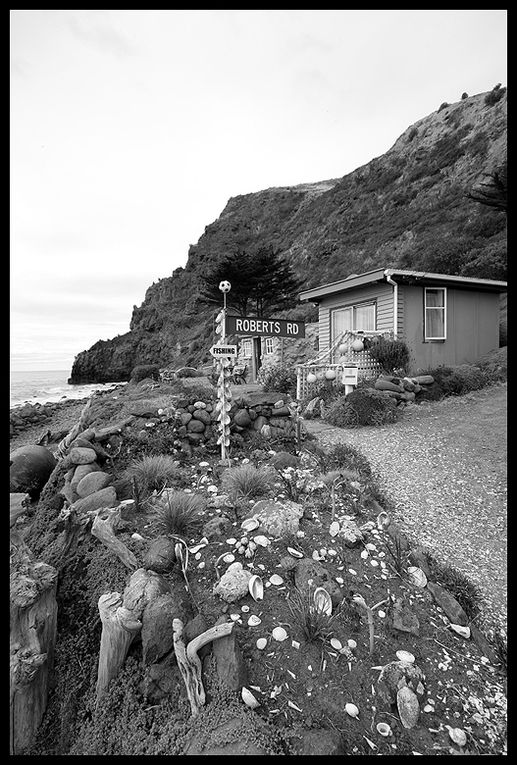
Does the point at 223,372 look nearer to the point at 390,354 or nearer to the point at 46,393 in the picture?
the point at 390,354

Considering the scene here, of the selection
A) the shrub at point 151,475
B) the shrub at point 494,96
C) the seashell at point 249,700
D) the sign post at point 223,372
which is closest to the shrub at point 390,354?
the sign post at point 223,372

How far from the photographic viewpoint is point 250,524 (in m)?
3.19

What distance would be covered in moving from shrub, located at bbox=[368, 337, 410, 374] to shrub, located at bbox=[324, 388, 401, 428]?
2.01m

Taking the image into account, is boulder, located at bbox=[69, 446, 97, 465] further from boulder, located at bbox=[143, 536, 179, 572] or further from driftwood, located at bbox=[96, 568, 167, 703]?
driftwood, located at bbox=[96, 568, 167, 703]

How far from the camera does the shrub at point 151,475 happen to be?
390 cm

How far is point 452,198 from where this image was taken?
26.6m

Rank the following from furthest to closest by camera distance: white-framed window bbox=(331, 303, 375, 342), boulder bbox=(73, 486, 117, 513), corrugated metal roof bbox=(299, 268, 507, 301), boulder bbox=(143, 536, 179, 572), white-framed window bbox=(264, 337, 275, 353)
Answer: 1. white-framed window bbox=(264, 337, 275, 353)
2. white-framed window bbox=(331, 303, 375, 342)
3. corrugated metal roof bbox=(299, 268, 507, 301)
4. boulder bbox=(73, 486, 117, 513)
5. boulder bbox=(143, 536, 179, 572)

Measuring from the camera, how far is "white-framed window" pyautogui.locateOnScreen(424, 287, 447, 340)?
11352 mm

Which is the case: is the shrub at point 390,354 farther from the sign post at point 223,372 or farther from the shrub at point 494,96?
the shrub at point 494,96

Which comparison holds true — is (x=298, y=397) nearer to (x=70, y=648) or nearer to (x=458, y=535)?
(x=458, y=535)

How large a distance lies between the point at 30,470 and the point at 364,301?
34.0ft

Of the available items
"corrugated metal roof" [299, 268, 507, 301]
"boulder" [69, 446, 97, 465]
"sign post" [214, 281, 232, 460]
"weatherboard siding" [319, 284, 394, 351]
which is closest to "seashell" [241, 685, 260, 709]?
"sign post" [214, 281, 232, 460]

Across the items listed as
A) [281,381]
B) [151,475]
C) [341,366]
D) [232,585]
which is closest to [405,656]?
[232,585]

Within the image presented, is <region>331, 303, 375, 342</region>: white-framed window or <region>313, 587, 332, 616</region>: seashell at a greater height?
<region>331, 303, 375, 342</region>: white-framed window
